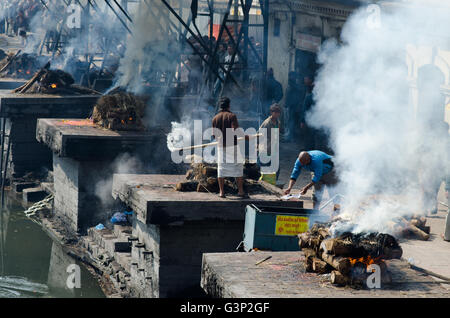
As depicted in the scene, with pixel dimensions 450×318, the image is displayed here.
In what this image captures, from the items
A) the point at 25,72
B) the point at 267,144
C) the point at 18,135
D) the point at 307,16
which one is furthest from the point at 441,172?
the point at 25,72

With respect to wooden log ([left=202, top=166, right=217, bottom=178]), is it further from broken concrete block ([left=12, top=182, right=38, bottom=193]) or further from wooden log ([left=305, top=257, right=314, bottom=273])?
broken concrete block ([left=12, top=182, right=38, bottom=193])

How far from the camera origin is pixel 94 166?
46.0 ft

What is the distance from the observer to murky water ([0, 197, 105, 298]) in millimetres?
12297

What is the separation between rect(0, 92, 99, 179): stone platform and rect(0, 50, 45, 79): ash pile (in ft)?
18.5

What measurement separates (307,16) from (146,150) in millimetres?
7295

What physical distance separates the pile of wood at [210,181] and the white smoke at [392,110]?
4.00 ft

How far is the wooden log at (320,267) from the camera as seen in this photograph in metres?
7.70

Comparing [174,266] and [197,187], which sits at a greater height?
[197,187]

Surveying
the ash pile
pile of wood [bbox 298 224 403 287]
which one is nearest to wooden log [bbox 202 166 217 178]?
pile of wood [bbox 298 224 403 287]

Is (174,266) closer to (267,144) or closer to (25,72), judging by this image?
(267,144)

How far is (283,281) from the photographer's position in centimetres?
751

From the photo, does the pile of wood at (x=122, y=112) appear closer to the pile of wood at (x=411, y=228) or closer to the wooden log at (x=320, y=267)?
the pile of wood at (x=411, y=228)

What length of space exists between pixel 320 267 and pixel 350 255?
339 millimetres

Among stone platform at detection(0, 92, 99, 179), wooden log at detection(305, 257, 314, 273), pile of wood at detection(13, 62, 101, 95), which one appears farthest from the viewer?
pile of wood at detection(13, 62, 101, 95)
